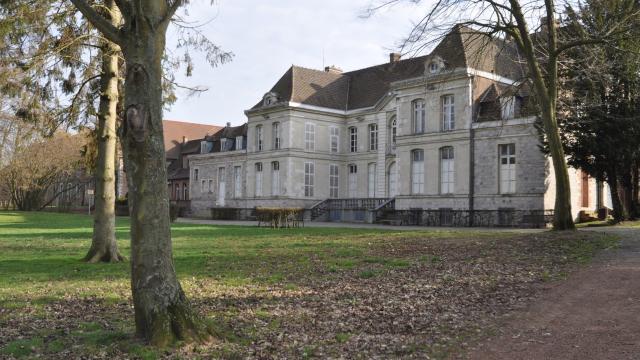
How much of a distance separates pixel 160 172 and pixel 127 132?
0.49 meters

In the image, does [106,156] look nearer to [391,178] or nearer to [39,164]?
[391,178]

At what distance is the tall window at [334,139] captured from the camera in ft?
141

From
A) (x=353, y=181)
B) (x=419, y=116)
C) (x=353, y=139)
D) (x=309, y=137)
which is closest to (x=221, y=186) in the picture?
(x=309, y=137)

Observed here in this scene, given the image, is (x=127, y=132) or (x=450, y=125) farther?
(x=450, y=125)

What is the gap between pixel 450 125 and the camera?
31.4 metres

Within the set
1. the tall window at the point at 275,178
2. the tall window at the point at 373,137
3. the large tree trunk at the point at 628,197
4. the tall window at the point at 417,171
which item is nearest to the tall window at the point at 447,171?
the tall window at the point at 417,171

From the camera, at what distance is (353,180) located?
43031mm

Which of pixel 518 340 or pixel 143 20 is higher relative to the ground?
pixel 143 20

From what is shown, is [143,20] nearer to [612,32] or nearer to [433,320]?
[433,320]

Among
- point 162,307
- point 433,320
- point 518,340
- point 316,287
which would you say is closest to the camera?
point 162,307

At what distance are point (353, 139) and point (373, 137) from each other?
1982mm

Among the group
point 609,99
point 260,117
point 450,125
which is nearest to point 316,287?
point 609,99

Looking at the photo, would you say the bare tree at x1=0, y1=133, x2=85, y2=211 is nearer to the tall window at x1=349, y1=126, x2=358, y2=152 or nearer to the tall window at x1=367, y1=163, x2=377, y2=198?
the tall window at x1=349, y1=126, x2=358, y2=152

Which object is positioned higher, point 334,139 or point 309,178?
point 334,139
